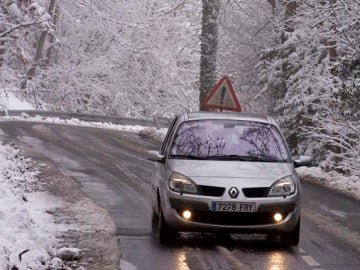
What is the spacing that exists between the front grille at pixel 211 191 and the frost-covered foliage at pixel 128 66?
32.2 m

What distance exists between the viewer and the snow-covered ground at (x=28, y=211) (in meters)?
8.11

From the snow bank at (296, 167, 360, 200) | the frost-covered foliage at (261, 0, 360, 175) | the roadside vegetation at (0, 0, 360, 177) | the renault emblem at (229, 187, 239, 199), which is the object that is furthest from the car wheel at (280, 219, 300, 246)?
the frost-covered foliage at (261, 0, 360, 175)

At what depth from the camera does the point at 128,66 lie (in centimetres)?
4647

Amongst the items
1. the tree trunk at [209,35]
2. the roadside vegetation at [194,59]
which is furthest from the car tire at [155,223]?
the tree trunk at [209,35]

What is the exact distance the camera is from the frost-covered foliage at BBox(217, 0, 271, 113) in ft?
113

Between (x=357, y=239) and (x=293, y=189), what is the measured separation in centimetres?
155

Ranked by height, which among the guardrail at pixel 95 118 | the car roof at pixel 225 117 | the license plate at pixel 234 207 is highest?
the car roof at pixel 225 117

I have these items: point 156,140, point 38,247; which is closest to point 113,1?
point 156,140

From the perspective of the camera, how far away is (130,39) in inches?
1800

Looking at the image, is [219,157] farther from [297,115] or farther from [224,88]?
[297,115]

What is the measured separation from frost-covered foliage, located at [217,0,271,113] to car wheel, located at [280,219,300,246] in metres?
24.0

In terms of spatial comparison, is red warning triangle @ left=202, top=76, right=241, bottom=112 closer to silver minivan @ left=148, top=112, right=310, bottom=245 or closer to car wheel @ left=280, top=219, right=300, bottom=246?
silver minivan @ left=148, top=112, right=310, bottom=245

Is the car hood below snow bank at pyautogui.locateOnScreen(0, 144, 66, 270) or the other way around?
the other way around

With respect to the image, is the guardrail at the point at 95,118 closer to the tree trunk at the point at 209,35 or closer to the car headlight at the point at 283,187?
the tree trunk at the point at 209,35
